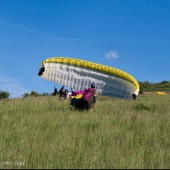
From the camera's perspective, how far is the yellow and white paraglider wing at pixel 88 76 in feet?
81.1

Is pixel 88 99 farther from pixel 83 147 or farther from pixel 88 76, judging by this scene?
pixel 88 76

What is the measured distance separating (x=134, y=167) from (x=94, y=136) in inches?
109

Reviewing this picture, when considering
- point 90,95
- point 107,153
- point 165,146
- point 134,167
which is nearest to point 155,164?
point 134,167

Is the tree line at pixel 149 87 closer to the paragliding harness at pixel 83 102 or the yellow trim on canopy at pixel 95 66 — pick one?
the yellow trim on canopy at pixel 95 66

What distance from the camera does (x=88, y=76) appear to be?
84.8 ft

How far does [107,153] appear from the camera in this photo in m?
6.11

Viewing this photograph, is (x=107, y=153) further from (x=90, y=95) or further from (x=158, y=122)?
(x=90, y=95)

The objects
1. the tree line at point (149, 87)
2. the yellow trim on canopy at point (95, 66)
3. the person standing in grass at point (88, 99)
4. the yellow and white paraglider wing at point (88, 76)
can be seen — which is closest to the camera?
the person standing in grass at point (88, 99)

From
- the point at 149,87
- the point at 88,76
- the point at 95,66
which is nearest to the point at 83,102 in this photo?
the point at 95,66

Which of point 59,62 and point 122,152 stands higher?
point 59,62

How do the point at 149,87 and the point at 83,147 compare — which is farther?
the point at 149,87

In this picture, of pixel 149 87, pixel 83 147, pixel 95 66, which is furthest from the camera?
pixel 149 87

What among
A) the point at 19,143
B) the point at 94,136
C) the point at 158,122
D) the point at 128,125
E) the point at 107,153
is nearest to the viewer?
the point at 107,153

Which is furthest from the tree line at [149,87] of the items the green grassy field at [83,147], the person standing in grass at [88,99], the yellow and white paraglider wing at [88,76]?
the green grassy field at [83,147]
